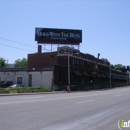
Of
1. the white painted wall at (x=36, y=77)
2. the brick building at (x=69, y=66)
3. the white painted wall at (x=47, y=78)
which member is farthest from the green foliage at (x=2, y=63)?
the white painted wall at (x=47, y=78)

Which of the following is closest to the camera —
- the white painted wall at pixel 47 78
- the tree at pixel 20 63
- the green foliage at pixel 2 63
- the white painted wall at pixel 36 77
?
the white painted wall at pixel 47 78

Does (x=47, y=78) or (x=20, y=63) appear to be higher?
(x=20, y=63)

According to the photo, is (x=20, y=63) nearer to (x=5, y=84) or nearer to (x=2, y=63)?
(x=2, y=63)

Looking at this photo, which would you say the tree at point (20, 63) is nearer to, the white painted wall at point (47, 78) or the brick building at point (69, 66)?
the brick building at point (69, 66)

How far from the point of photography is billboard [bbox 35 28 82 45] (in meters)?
60.4

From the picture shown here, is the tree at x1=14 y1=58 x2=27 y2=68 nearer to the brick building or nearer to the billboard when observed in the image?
the brick building

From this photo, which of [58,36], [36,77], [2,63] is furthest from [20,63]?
[36,77]

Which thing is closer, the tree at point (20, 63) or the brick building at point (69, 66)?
the brick building at point (69, 66)

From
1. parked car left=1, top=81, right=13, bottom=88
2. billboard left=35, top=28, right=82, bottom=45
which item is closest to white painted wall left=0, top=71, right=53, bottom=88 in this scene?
parked car left=1, top=81, right=13, bottom=88

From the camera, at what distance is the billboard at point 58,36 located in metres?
60.4

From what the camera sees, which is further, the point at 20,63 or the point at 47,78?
the point at 20,63

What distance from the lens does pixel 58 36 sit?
200 ft

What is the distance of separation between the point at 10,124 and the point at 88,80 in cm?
6126

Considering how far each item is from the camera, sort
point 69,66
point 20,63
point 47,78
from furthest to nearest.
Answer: point 20,63 < point 69,66 < point 47,78
